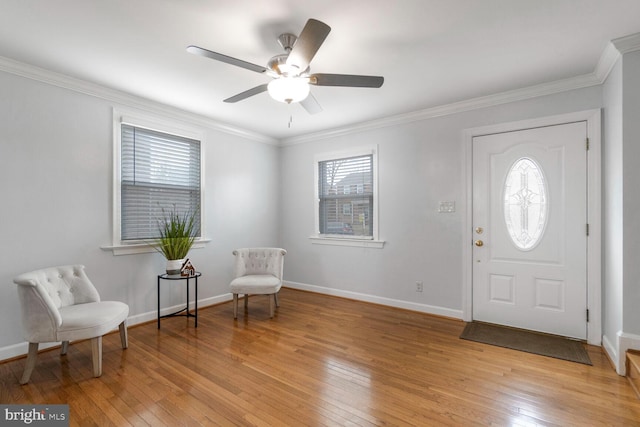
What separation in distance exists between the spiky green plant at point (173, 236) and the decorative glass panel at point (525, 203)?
11.6 feet

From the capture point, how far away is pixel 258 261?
4090mm

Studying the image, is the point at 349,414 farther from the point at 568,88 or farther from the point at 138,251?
the point at 568,88

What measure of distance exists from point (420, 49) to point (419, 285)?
2.64 metres

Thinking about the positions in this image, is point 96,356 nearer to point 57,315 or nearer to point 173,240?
point 57,315

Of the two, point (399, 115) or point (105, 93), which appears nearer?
point (105, 93)

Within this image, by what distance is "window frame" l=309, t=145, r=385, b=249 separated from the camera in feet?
13.6

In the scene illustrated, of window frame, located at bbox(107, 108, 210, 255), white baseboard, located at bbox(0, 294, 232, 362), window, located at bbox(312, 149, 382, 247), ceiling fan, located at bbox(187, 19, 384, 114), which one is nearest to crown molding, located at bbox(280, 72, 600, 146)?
window, located at bbox(312, 149, 382, 247)

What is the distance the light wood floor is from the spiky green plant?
84 centimetres

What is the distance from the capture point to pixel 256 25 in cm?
205

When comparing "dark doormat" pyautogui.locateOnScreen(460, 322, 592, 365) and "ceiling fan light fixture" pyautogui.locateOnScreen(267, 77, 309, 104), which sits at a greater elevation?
"ceiling fan light fixture" pyautogui.locateOnScreen(267, 77, 309, 104)

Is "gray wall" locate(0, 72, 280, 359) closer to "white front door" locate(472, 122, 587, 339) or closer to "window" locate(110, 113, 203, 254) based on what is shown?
"window" locate(110, 113, 203, 254)

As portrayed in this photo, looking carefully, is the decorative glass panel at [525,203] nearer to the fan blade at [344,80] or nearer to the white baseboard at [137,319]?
the fan blade at [344,80]

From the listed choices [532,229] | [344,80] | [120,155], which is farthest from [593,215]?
[120,155]

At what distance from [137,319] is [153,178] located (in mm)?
1584
